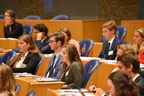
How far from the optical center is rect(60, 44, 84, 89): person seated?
554cm

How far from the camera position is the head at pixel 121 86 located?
3.44 meters

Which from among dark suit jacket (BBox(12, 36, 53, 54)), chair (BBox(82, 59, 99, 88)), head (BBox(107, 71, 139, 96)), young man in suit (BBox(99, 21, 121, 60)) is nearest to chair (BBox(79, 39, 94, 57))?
young man in suit (BBox(99, 21, 121, 60))

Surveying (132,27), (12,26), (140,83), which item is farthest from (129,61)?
(132,27)

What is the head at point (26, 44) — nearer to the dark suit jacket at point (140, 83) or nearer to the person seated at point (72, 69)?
the person seated at point (72, 69)

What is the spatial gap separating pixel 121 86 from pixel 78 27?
6.53m

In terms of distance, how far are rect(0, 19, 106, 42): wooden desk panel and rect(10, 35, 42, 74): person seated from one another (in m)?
3.19

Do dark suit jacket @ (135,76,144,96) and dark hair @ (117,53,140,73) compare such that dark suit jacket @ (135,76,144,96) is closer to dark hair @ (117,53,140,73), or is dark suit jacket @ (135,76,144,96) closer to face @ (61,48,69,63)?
dark hair @ (117,53,140,73)

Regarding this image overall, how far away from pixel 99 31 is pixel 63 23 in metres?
0.94

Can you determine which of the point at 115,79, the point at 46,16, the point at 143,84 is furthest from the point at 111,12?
the point at 115,79

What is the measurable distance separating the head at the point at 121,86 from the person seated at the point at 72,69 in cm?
206

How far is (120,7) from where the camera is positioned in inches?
488

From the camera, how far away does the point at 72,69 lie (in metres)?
5.57

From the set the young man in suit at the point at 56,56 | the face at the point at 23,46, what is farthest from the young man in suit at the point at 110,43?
the face at the point at 23,46

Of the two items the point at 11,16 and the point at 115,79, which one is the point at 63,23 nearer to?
the point at 11,16
